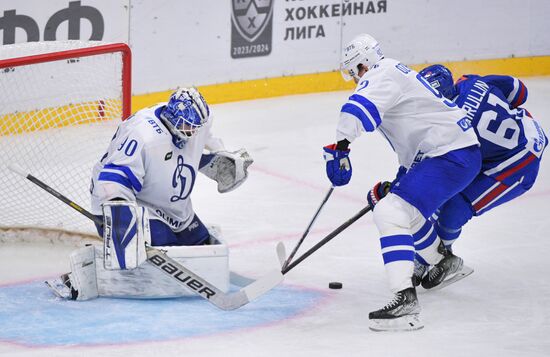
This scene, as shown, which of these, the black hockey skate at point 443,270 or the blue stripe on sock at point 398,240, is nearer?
the blue stripe on sock at point 398,240

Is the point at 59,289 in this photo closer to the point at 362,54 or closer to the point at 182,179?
the point at 182,179

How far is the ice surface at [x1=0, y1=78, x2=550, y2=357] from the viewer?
155 inches

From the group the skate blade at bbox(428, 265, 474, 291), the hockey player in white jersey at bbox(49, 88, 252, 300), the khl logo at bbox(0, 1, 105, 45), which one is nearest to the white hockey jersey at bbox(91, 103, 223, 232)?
the hockey player in white jersey at bbox(49, 88, 252, 300)

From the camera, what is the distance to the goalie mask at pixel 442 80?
14.6 feet

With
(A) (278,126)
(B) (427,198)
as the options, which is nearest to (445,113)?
(B) (427,198)

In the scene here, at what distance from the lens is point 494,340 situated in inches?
157

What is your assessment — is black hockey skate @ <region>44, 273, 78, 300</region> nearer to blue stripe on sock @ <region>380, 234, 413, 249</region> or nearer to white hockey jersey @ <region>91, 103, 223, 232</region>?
white hockey jersey @ <region>91, 103, 223, 232</region>

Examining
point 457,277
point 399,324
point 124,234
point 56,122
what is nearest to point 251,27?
point 56,122

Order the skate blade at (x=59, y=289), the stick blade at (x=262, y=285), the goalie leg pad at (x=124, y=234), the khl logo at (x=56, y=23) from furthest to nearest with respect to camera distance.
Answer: the khl logo at (x=56, y=23) → the skate blade at (x=59, y=289) → the stick blade at (x=262, y=285) → the goalie leg pad at (x=124, y=234)

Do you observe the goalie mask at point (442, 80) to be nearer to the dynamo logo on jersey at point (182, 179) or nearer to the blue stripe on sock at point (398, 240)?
the blue stripe on sock at point (398, 240)

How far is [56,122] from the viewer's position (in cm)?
546

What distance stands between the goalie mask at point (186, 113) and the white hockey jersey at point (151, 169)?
0.25 feet

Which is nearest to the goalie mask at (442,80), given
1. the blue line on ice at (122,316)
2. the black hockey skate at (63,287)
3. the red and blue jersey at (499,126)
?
the red and blue jersey at (499,126)

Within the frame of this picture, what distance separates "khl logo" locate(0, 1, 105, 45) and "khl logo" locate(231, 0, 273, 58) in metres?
1.01
